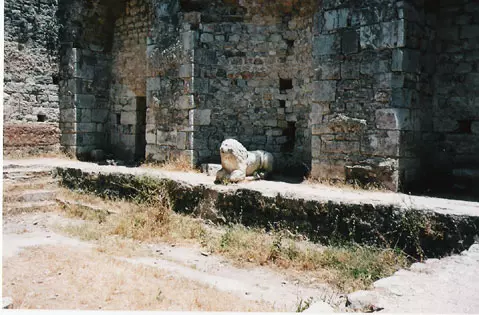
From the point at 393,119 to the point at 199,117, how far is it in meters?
3.75

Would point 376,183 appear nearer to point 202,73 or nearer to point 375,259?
point 375,259

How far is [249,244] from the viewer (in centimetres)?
582

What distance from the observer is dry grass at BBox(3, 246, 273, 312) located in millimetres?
3975

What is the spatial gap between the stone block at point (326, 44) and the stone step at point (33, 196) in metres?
5.57

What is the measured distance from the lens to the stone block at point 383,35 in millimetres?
6254

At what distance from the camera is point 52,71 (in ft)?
35.9

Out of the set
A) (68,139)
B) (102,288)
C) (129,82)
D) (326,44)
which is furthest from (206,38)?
(102,288)

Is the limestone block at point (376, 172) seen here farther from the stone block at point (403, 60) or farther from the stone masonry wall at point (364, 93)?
the stone block at point (403, 60)

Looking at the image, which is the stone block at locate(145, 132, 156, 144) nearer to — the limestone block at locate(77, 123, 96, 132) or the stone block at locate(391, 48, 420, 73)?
the limestone block at locate(77, 123, 96, 132)

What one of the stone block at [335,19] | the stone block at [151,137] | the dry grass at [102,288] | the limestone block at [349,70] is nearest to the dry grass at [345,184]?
the limestone block at [349,70]

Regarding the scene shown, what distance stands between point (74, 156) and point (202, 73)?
416cm

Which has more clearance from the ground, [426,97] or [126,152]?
[426,97]

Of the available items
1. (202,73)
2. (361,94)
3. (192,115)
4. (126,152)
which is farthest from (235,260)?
(126,152)

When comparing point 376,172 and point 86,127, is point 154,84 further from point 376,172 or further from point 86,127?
point 376,172
